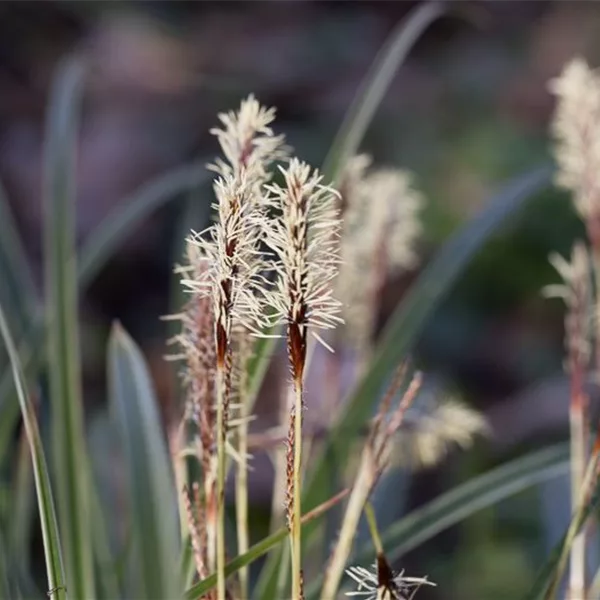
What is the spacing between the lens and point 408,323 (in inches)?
20.1

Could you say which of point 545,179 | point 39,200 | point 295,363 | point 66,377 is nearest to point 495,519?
point 545,179

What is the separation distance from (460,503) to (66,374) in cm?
18

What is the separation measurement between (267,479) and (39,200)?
38.7 inches

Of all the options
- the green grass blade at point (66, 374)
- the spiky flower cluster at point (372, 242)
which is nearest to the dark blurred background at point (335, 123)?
the spiky flower cluster at point (372, 242)

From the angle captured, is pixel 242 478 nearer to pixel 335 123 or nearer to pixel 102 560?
pixel 102 560

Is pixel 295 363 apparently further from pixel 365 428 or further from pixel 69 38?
pixel 69 38

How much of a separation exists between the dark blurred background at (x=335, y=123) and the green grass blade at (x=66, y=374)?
93cm

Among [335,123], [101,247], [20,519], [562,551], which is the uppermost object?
[335,123]

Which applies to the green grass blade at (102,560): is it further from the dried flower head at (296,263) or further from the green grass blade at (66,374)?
the dried flower head at (296,263)

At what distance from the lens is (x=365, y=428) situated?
541 mm

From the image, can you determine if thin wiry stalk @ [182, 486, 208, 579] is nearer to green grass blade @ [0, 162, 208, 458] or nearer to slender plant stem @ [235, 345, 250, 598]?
slender plant stem @ [235, 345, 250, 598]

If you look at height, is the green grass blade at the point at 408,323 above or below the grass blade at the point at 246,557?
above

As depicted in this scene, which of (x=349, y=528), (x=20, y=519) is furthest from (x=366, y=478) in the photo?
(x=20, y=519)

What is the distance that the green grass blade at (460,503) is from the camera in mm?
440
